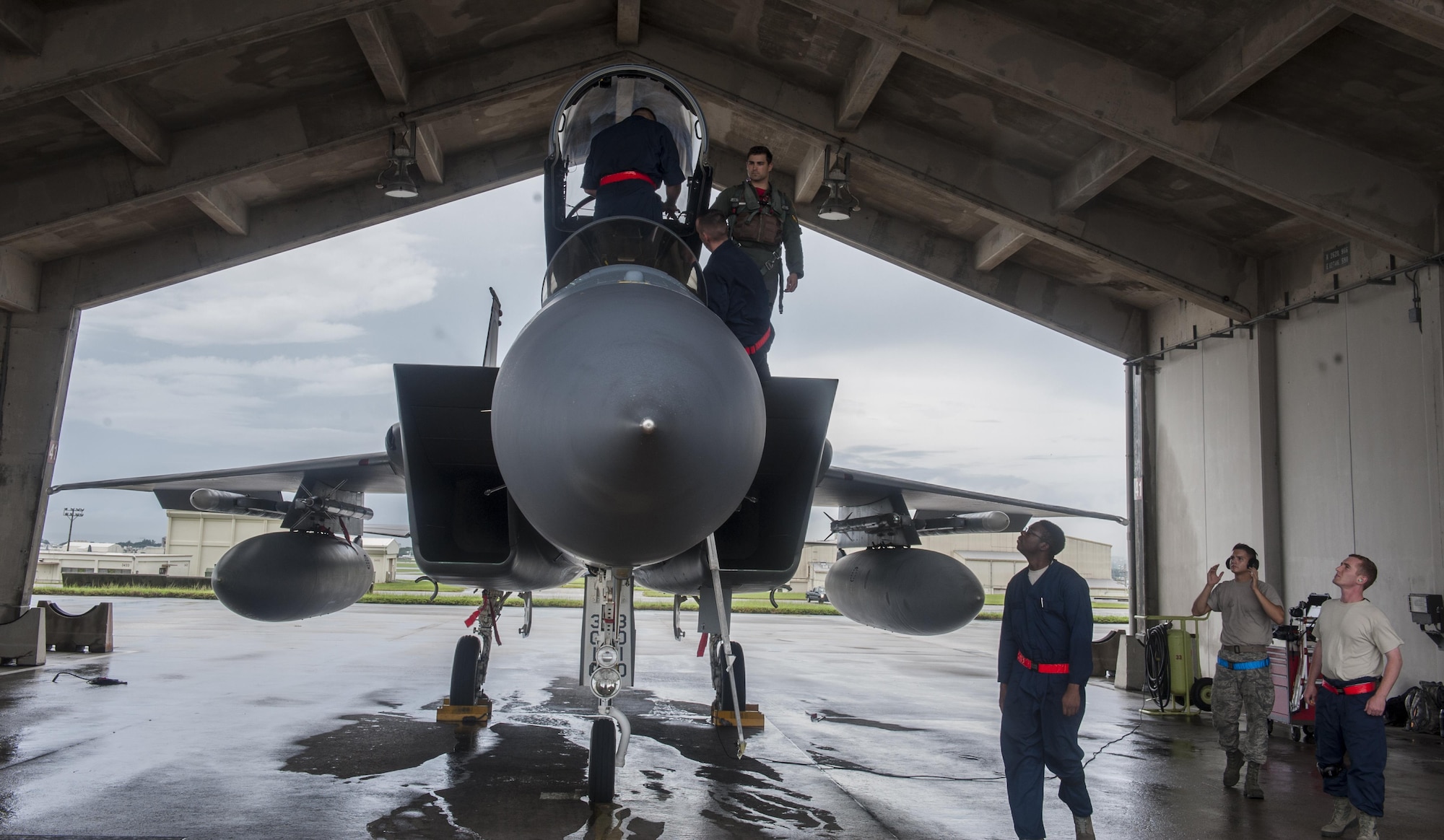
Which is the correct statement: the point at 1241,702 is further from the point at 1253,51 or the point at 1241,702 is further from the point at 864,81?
the point at 864,81

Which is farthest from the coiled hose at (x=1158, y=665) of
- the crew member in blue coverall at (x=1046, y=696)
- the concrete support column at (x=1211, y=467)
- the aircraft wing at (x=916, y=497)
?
the crew member in blue coverall at (x=1046, y=696)

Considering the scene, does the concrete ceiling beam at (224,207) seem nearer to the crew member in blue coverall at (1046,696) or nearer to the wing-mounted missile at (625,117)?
the wing-mounted missile at (625,117)

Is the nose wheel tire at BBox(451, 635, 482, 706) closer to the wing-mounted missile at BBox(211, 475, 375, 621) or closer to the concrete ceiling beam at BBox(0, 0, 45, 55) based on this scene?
the wing-mounted missile at BBox(211, 475, 375, 621)

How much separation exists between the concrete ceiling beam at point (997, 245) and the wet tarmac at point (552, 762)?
5.15 meters

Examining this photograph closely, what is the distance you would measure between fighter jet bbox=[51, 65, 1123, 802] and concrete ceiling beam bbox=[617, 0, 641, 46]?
4.40 m

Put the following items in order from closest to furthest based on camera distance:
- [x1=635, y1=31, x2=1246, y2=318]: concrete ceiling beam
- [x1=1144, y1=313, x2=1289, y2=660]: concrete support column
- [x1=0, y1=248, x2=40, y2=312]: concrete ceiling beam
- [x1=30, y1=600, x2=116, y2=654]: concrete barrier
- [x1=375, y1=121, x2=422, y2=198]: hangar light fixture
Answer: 1. [x1=375, y1=121, x2=422, y2=198]: hangar light fixture
2. [x1=1144, y1=313, x2=1289, y2=660]: concrete support column
3. [x1=635, y1=31, x2=1246, y2=318]: concrete ceiling beam
4. [x1=0, y1=248, x2=40, y2=312]: concrete ceiling beam
5. [x1=30, y1=600, x2=116, y2=654]: concrete barrier

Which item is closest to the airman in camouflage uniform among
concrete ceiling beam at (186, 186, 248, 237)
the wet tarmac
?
the wet tarmac

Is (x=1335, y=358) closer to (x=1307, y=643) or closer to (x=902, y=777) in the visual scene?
(x=1307, y=643)

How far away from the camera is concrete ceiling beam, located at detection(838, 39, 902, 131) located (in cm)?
899

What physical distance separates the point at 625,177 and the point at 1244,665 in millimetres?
4724

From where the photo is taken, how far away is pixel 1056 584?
4.18 m

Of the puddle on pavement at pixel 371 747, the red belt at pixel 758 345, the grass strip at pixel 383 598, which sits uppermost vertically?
the red belt at pixel 758 345

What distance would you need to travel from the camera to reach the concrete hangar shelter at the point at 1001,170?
764 cm

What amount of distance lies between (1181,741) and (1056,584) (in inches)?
189
